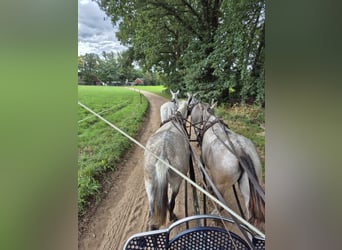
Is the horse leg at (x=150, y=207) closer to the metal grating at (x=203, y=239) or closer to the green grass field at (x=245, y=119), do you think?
the metal grating at (x=203, y=239)

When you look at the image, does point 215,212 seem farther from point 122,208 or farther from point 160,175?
point 122,208

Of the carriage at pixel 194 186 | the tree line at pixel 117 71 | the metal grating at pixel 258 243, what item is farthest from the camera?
the tree line at pixel 117 71

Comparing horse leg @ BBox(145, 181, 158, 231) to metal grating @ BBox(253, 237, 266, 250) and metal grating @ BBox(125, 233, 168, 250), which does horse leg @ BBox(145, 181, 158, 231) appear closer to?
metal grating @ BBox(125, 233, 168, 250)

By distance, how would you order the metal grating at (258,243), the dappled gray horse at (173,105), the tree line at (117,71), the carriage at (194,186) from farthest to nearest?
1. the dappled gray horse at (173,105)
2. the tree line at (117,71)
3. the carriage at (194,186)
4. the metal grating at (258,243)

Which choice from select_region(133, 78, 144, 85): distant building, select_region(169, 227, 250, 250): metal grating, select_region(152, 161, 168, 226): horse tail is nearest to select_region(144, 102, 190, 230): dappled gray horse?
select_region(152, 161, 168, 226): horse tail

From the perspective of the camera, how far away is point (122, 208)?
0.96 m

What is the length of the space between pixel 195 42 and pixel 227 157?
0.50 m

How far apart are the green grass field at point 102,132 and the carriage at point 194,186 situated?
0.12 metres

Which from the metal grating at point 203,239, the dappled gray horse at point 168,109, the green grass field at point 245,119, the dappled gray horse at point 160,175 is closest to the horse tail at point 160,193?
the dappled gray horse at point 160,175

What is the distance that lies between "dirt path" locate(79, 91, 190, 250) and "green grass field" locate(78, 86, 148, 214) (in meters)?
0.04

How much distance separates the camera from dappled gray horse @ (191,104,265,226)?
2.79ft

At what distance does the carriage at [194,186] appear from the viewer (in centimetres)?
81
